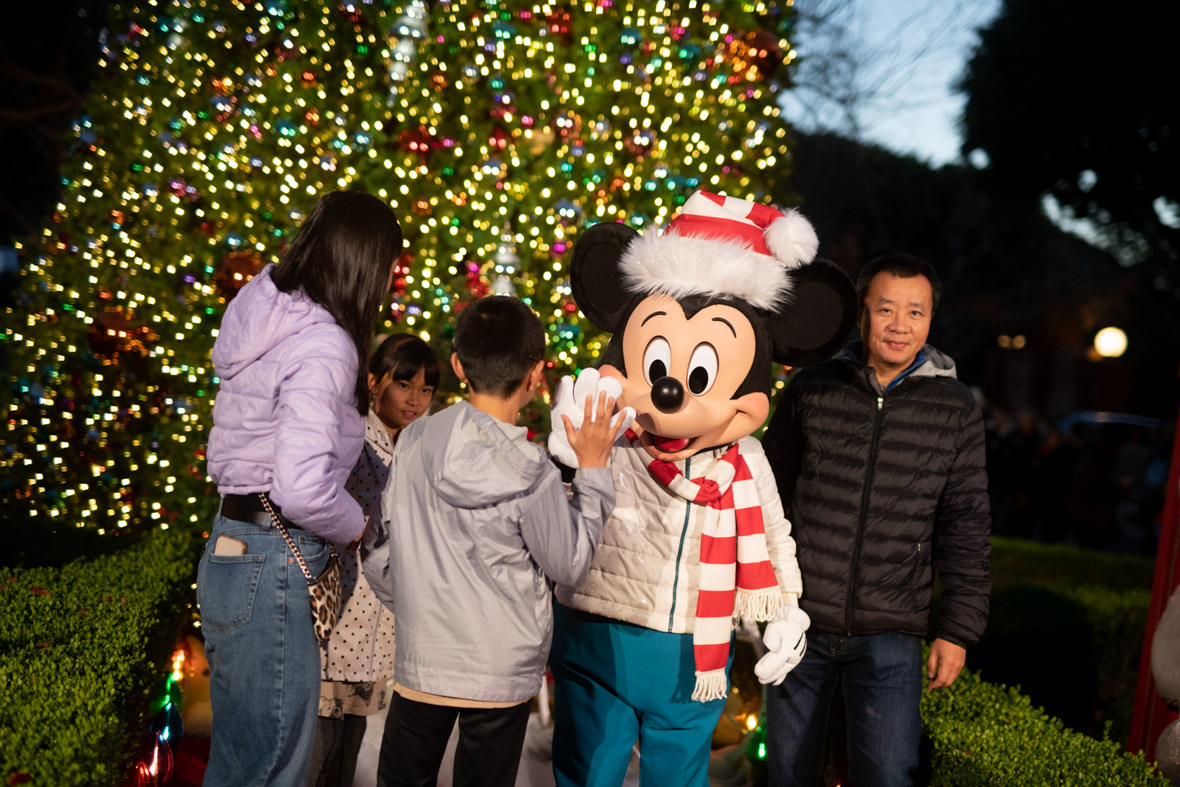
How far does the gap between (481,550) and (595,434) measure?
453 millimetres

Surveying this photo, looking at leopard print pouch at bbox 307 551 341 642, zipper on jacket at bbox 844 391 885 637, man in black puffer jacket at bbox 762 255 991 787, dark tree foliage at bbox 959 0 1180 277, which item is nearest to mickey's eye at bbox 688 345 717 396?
man in black puffer jacket at bbox 762 255 991 787

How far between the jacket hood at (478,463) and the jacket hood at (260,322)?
455mm

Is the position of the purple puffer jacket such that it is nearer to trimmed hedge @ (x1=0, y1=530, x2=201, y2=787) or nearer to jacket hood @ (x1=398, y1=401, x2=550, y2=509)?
jacket hood @ (x1=398, y1=401, x2=550, y2=509)

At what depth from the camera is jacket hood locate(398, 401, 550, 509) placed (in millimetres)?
2426

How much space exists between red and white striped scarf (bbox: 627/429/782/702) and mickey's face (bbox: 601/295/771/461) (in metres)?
0.10

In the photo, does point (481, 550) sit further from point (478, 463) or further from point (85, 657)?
point (85, 657)

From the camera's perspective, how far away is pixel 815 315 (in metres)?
2.95

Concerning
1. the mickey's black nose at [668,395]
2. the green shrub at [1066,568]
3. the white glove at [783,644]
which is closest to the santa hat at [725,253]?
the mickey's black nose at [668,395]

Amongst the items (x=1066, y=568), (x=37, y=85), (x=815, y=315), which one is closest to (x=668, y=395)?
(x=815, y=315)

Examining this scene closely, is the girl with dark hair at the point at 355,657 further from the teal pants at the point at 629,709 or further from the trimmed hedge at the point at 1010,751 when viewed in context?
the trimmed hedge at the point at 1010,751

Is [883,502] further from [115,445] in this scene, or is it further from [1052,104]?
[1052,104]

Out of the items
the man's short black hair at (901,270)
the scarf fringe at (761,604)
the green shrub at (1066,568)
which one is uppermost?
the man's short black hair at (901,270)

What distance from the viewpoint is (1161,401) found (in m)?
26.0

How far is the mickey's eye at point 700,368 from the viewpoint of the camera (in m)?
2.77
